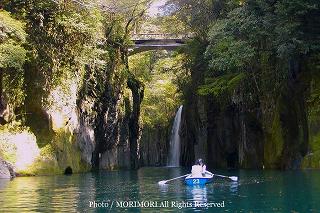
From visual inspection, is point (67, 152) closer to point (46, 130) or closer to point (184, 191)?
point (46, 130)

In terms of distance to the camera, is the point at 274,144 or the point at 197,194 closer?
the point at 197,194

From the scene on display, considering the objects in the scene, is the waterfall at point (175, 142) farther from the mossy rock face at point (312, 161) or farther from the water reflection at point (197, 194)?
the water reflection at point (197, 194)

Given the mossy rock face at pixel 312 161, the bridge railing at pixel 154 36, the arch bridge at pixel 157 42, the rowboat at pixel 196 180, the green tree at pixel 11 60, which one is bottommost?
the rowboat at pixel 196 180

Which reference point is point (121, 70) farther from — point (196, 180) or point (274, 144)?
point (196, 180)

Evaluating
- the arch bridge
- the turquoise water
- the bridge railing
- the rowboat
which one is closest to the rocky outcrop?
the bridge railing

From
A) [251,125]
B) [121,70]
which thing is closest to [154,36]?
[121,70]

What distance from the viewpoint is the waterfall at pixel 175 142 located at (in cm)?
5667

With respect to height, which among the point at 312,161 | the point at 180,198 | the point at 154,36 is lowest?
the point at 180,198

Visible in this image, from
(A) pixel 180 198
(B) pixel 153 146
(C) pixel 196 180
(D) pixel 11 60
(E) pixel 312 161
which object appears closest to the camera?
(A) pixel 180 198

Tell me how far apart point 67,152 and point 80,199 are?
51.4 ft

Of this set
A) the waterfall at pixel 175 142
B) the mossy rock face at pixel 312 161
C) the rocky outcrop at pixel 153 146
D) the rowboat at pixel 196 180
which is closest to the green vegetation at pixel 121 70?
the mossy rock face at pixel 312 161

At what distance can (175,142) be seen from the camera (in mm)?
58094

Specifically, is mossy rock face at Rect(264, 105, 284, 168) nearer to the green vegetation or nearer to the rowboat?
the green vegetation

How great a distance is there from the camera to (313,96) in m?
29.9
